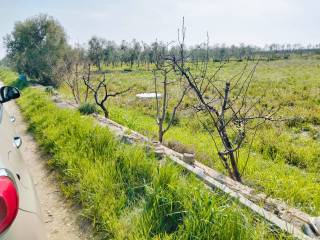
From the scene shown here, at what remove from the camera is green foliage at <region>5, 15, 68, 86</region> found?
26.0 m

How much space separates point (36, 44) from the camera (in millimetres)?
26688

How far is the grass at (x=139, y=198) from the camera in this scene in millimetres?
2363

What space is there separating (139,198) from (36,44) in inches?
1115

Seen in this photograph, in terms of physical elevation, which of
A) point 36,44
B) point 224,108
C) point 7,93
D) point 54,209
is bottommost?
point 54,209

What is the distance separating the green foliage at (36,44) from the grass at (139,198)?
79.4 feet

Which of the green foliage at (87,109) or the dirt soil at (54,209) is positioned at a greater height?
the green foliage at (87,109)

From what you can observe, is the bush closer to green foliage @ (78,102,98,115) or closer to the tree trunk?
the tree trunk

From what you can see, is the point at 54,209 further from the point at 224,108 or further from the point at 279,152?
the point at 279,152

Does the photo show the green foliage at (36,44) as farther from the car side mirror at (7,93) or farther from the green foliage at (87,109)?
the car side mirror at (7,93)

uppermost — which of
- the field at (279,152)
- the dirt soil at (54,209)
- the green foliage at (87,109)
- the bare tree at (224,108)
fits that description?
the bare tree at (224,108)

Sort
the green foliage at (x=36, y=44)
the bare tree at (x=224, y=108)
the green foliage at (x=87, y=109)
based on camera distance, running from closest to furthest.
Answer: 1. the bare tree at (x=224, y=108)
2. the green foliage at (x=87, y=109)
3. the green foliage at (x=36, y=44)

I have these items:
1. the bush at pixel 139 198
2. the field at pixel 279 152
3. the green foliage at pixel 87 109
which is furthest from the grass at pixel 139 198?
the green foliage at pixel 87 109

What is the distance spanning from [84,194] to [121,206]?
67 centimetres

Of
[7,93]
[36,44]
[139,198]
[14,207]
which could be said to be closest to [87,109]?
[7,93]
